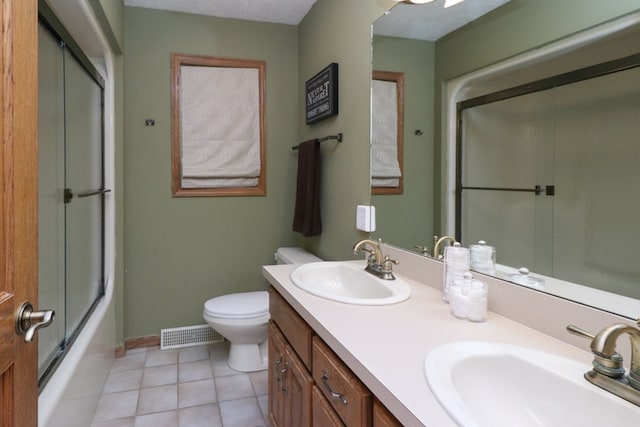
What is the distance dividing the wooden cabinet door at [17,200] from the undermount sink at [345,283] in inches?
32.2

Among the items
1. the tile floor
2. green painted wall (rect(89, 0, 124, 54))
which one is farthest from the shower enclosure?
the tile floor

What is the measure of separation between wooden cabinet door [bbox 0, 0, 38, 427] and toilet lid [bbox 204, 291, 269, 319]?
144 centimetres

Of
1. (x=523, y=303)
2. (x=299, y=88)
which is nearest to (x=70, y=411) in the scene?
(x=523, y=303)

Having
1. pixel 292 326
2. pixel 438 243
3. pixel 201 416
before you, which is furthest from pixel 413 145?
pixel 201 416

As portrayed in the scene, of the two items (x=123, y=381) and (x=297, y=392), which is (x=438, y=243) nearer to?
(x=297, y=392)

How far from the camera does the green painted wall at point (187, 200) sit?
2.70 metres

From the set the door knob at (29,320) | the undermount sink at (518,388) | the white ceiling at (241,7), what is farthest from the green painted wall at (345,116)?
the door knob at (29,320)

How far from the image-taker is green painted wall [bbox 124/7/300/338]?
2699mm

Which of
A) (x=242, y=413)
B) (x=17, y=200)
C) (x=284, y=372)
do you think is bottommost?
(x=242, y=413)

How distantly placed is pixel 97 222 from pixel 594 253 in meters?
2.39

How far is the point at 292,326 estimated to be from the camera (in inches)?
56.1

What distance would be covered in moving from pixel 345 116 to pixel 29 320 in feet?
5.63

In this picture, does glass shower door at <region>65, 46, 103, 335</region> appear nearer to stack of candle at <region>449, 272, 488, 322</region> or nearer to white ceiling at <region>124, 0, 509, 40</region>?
white ceiling at <region>124, 0, 509, 40</region>

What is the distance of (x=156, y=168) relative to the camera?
2.76 metres
